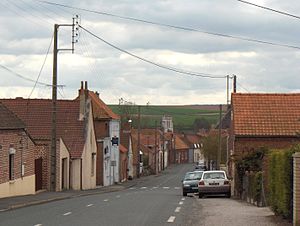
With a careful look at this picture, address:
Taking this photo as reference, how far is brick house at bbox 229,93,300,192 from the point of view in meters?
43.3

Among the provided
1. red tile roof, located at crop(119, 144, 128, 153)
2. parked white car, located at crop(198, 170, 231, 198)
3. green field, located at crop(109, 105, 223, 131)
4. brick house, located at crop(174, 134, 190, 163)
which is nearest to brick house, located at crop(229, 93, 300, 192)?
parked white car, located at crop(198, 170, 231, 198)

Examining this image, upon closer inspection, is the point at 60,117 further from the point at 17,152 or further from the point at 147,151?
the point at 147,151

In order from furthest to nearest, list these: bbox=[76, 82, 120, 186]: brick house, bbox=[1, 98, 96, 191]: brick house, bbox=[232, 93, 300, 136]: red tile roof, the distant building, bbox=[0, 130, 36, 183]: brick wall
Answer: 1. the distant building
2. bbox=[76, 82, 120, 186]: brick house
3. bbox=[1, 98, 96, 191]: brick house
4. bbox=[232, 93, 300, 136]: red tile roof
5. bbox=[0, 130, 36, 183]: brick wall

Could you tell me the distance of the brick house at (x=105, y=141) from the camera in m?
64.8

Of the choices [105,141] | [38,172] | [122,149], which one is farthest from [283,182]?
[122,149]

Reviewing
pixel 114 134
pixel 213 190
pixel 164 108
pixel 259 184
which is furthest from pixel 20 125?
pixel 164 108

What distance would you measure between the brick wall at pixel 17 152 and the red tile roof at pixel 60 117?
30.8 ft

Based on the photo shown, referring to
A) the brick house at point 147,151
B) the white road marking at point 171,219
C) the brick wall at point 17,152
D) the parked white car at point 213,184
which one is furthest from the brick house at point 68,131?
the brick house at point 147,151

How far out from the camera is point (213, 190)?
120 feet

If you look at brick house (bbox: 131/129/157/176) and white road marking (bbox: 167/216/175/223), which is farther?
brick house (bbox: 131/129/157/176)

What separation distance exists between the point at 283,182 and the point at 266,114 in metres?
27.6

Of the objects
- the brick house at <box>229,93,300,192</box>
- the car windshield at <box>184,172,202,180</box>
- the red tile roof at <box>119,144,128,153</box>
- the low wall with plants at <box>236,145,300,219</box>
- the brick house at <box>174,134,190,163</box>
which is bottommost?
the brick house at <box>174,134,190,163</box>

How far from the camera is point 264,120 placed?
44531 mm

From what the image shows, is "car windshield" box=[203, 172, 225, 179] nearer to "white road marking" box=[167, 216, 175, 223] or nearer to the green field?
"white road marking" box=[167, 216, 175, 223]
